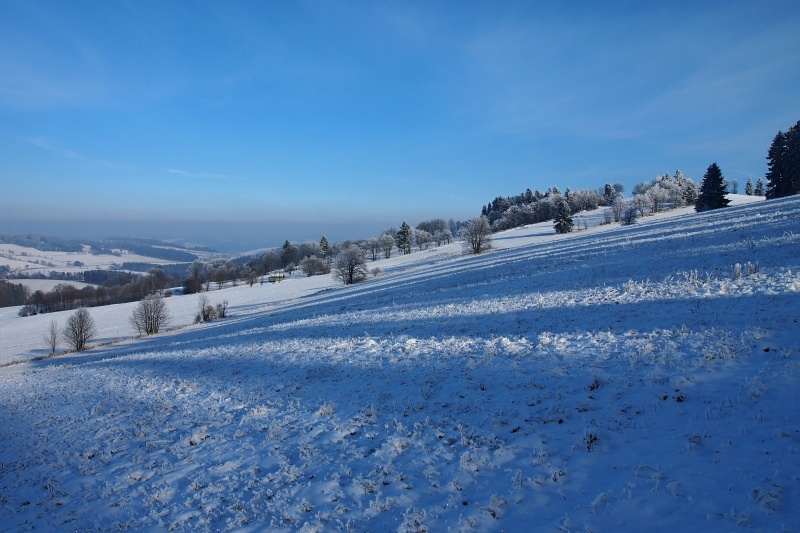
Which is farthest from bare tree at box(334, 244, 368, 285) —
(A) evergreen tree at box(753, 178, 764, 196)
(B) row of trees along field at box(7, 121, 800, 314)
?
(A) evergreen tree at box(753, 178, 764, 196)

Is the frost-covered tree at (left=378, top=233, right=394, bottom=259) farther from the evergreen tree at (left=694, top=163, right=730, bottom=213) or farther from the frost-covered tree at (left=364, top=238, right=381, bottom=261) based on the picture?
the evergreen tree at (left=694, top=163, right=730, bottom=213)

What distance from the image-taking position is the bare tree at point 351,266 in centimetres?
6481

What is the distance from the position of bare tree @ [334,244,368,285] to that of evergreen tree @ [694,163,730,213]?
63.0 m

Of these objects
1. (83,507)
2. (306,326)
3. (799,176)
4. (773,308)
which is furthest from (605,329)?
(799,176)

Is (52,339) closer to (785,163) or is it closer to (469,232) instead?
(469,232)

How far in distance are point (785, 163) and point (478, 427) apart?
81.2 meters

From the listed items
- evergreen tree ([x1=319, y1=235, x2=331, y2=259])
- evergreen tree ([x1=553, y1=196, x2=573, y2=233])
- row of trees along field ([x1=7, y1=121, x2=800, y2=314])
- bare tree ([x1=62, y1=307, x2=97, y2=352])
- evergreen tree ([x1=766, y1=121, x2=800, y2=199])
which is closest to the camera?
bare tree ([x1=62, y1=307, x2=97, y2=352])

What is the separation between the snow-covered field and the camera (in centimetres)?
541

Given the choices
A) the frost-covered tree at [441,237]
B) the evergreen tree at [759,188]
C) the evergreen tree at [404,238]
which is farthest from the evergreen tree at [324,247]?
the evergreen tree at [759,188]

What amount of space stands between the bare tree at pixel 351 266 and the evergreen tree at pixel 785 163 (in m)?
68.3

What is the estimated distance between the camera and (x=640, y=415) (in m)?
6.89

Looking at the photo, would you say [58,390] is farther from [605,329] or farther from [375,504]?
[605,329]

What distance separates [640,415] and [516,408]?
2.34 m

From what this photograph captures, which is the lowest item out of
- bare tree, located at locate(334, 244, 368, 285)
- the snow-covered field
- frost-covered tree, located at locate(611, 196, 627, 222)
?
the snow-covered field
